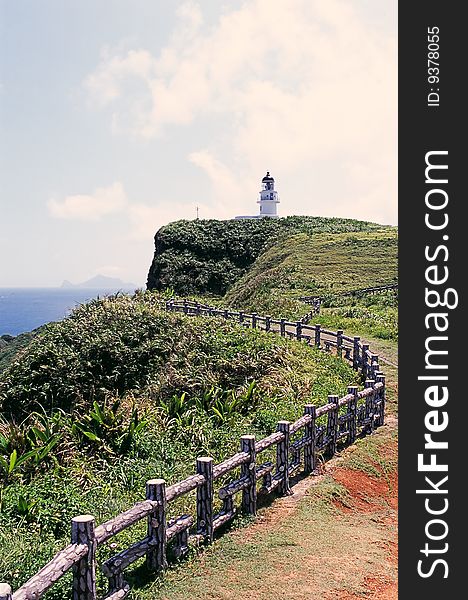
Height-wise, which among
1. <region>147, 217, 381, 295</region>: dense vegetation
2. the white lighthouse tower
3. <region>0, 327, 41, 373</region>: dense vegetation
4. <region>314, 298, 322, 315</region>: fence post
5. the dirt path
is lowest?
<region>0, 327, 41, 373</region>: dense vegetation

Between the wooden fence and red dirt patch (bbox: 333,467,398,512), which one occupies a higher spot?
the wooden fence

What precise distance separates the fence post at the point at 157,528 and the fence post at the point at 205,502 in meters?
0.79

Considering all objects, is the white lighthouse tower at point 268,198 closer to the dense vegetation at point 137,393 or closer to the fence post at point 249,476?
the dense vegetation at point 137,393

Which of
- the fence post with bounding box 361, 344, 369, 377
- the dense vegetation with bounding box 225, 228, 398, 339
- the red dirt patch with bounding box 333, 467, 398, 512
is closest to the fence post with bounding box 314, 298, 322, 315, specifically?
the dense vegetation with bounding box 225, 228, 398, 339

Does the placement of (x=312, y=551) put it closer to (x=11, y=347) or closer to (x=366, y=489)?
(x=366, y=489)

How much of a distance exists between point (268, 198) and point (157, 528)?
76527 millimetres

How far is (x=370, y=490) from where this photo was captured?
32.3 feet

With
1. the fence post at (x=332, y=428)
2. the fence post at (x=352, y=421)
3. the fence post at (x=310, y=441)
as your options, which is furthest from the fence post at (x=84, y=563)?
the fence post at (x=352, y=421)

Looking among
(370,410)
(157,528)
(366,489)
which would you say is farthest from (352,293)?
(157,528)

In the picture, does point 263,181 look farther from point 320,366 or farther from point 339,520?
point 339,520

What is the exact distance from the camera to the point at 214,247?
201 ft

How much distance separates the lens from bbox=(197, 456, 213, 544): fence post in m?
7.41

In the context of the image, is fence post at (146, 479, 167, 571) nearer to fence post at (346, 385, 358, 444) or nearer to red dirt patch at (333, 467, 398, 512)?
red dirt patch at (333, 467, 398, 512)

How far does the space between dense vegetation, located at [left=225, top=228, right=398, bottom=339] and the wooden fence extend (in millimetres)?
11643
